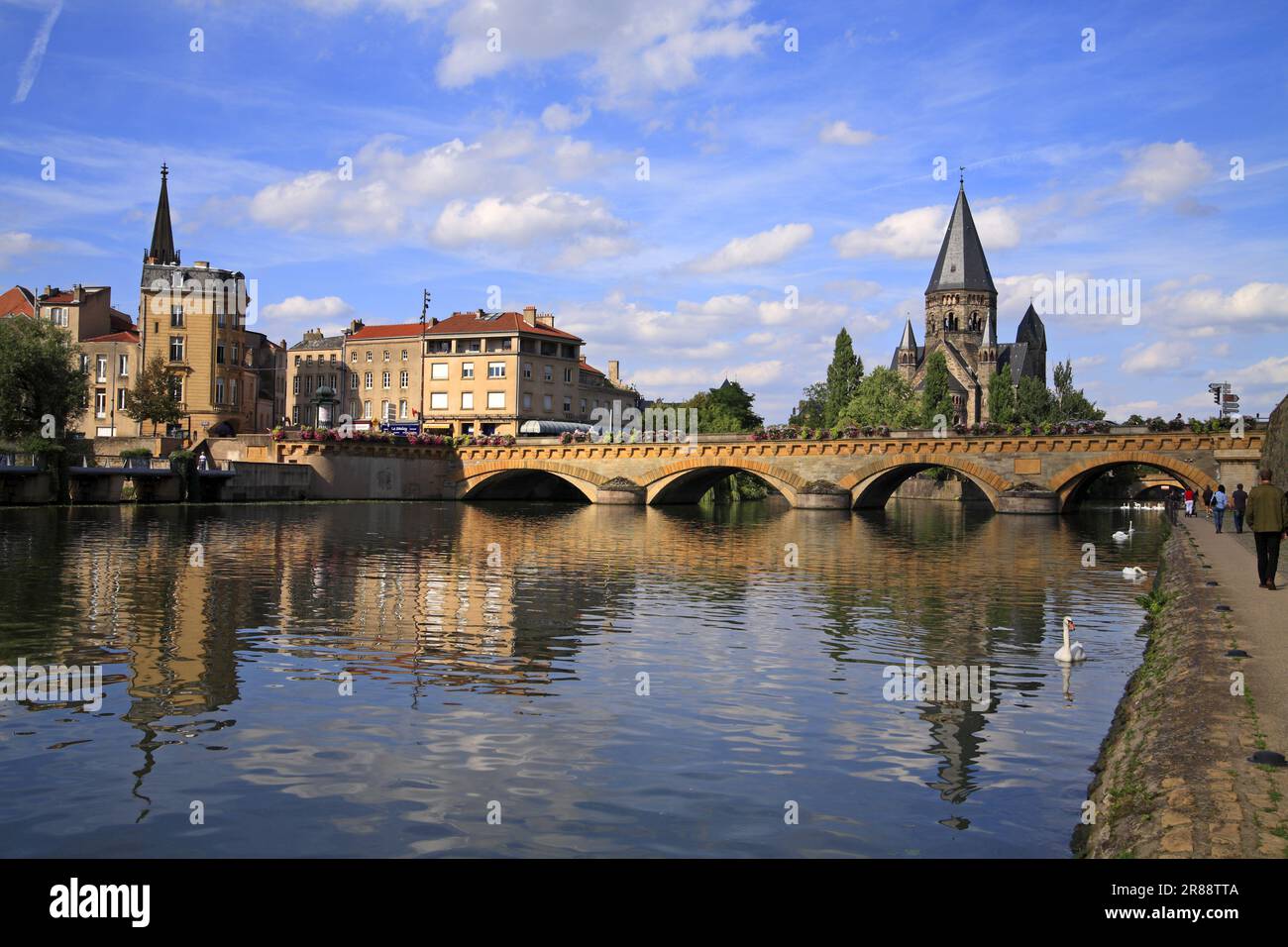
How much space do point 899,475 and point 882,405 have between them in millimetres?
33235

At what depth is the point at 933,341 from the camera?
6895 inches

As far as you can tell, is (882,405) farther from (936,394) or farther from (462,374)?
(462,374)

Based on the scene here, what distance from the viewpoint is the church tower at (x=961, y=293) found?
554 ft

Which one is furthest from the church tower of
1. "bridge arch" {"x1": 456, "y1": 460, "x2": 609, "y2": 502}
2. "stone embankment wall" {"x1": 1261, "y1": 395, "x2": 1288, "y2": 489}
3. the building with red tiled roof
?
"stone embankment wall" {"x1": 1261, "y1": 395, "x2": 1288, "y2": 489}

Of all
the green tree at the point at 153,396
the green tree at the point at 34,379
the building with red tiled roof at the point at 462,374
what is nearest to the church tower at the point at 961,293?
the building with red tiled roof at the point at 462,374

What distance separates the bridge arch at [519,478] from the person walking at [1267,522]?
215 feet

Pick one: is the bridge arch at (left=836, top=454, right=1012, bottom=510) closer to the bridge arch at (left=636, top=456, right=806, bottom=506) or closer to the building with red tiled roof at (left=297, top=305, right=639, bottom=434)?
the bridge arch at (left=636, top=456, right=806, bottom=506)

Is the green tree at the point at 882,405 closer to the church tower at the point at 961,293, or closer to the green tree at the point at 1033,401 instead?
the green tree at the point at 1033,401

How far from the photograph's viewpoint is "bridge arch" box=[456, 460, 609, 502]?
87.1 m

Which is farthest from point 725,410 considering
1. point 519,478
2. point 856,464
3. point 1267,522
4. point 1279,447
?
point 1267,522
